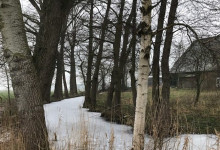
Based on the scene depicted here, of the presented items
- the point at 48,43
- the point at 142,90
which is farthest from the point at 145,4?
the point at 48,43

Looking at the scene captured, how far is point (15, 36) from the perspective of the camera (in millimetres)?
3303

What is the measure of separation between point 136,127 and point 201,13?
16.3 ft

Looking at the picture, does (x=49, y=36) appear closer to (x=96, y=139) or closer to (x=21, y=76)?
(x=21, y=76)

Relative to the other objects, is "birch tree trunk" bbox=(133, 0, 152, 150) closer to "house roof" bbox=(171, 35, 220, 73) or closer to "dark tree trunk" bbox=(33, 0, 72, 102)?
"house roof" bbox=(171, 35, 220, 73)

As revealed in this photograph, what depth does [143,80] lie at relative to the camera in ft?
10.8

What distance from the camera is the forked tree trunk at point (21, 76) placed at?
3.27 metres

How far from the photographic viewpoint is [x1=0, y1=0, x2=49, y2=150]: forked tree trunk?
327 cm

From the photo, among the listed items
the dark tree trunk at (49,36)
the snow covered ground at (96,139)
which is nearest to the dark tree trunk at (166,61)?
the snow covered ground at (96,139)

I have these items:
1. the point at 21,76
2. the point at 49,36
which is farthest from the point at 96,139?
the point at 49,36

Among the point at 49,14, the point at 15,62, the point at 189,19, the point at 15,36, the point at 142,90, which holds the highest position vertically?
the point at 189,19

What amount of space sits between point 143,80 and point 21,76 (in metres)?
1.78

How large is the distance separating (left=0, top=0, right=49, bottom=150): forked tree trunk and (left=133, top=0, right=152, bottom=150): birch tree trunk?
1.33 meters

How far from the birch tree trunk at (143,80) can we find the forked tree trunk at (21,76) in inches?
52.6

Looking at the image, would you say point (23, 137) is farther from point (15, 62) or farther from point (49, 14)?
point (49, 14)
